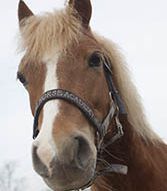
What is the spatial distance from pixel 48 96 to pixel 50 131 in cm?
40

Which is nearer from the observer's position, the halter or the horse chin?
the horse chin

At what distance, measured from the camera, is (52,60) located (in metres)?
4.37

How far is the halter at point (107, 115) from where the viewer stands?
412 cm

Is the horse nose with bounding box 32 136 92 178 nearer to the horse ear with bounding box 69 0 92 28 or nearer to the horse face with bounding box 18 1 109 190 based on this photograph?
the horse face with bounding box 18 1 109 190

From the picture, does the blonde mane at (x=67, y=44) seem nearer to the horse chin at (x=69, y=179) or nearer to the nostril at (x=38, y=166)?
the nostril at (x=38, y=166)

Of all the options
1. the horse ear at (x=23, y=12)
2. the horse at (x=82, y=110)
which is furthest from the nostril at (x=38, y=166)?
the horse ear at (x=23, y=12)

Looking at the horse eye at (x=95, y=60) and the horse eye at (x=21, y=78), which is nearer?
the horse eye at (x=95, y=60)

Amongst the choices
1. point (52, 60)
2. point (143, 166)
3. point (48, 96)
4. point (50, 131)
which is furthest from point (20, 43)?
point (143, 166)

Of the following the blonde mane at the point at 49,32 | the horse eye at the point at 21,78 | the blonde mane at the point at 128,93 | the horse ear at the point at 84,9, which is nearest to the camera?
the blonde mane at the point at 49,32

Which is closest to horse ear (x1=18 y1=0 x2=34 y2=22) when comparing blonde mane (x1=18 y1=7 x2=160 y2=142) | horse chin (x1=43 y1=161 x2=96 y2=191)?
blonde mane (x1=18 y1=7 x2=160 y2=142)

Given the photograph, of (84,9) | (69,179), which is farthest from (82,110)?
(84,9)

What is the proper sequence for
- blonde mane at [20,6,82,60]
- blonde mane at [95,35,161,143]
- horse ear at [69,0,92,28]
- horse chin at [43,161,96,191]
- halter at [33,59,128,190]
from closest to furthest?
horse chin at [43,161,96,191] → halter at [33,59,128,190] → blonde mane at [20,6,82,60] → horse ear at [69,0,92,28] → blonde mane at [95,35,161,143]

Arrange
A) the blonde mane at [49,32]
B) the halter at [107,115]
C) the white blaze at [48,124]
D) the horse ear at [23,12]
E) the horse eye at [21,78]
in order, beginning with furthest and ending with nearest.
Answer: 1. the horse ear at [23,12]
2. the horse eye at [21,78]
3. the blonde mane at [49,32]
4. the halter at [107,115]
5. the white blaze at [48,124]

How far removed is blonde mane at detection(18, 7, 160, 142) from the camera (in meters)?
4.52
